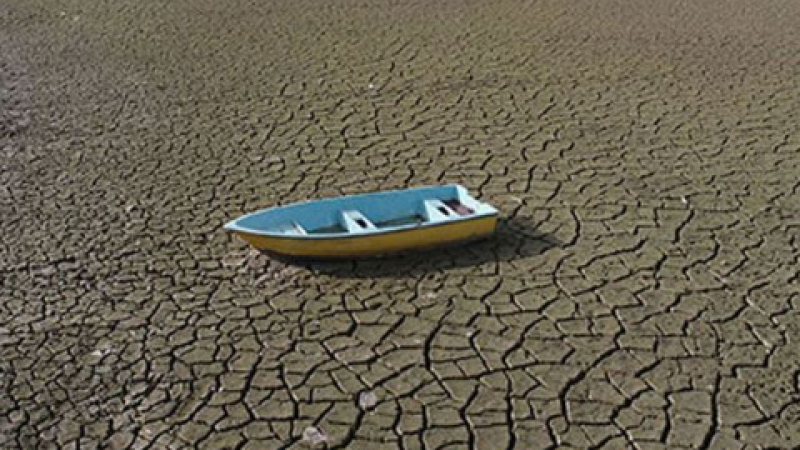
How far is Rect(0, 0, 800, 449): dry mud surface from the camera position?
13.9 ft

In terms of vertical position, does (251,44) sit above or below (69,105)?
above

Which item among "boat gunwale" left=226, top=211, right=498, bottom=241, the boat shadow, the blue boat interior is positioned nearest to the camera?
"boat gunwale" left=226, top=211, right=498, bottom=241

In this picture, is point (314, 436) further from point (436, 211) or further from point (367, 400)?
point (436, 211)

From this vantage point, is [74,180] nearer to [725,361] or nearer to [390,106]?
[390,106]

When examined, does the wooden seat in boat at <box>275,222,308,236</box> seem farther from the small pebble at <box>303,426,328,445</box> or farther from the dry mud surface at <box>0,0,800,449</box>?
the small pebble at <box>303,426,328,445</box>

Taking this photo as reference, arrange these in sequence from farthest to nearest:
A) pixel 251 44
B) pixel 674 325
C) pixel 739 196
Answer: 1. pixel 251 44
2. pixel 739 196
3. pixel 674 325

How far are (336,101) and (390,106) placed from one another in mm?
509

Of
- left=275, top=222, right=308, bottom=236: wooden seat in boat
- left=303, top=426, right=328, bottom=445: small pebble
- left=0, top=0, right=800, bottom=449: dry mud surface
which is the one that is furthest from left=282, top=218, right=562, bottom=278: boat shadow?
left=303, top=426, right=328, bottom=445: small pebble

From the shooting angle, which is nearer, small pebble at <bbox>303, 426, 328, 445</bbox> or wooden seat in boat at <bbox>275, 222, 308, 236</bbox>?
small pebble at <bbox>303, 426, 328, 445</bbox>

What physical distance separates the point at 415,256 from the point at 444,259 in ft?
0.57

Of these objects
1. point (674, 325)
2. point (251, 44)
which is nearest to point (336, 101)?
point (251, 44)

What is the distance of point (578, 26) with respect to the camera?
10.2m

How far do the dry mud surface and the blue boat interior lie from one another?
0.24m

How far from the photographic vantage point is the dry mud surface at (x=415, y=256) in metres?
4.24
